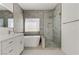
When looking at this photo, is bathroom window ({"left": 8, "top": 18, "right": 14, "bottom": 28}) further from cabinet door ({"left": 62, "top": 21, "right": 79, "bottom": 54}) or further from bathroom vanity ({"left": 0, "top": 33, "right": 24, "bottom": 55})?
cabinet door ({"left": 62, "top": 21, "right": 79, "bottom": 54})

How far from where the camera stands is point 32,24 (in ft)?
18.1

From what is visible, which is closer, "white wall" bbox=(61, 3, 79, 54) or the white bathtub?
"white wall" bbox=(61, 3, 79, 54)

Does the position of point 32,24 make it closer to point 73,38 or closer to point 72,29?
point 72,29

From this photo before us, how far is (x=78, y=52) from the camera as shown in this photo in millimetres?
2137

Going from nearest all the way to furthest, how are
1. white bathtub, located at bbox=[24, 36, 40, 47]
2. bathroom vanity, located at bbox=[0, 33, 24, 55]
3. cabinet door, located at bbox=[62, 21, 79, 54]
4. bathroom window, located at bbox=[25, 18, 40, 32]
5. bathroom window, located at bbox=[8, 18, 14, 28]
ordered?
bathroom vanity, located at bbox=[0, 33, 24, 55]
cabinet door, located at bbox=[62, 21, 79, 54]
bathroom window, located at bbox=[8, 18, 14, 28]
white bathtub, located at bbox=[24, 36, 40, 47]
bathroom window, located at bbox=[25, 18, 40, 32]

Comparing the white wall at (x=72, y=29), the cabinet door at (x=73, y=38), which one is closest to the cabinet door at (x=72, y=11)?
the white wall at (x=72, y=29)

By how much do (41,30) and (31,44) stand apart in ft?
4.59

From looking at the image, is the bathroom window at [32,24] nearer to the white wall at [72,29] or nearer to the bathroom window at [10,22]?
the bathroom window at [10,22]

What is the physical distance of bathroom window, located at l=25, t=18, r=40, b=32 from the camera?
5.50m

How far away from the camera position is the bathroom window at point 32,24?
5504mm

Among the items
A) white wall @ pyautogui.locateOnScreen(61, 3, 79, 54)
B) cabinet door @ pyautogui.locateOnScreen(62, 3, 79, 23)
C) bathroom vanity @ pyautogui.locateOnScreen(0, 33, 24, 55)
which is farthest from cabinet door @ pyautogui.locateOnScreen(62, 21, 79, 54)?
bathroom vanity @ pyautogui.locateOnScreen(0, 33, 24, 55)

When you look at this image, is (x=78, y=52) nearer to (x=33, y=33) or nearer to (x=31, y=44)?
(x=31, y=44)

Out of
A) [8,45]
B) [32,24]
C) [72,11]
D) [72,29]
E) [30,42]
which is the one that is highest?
[72,11]

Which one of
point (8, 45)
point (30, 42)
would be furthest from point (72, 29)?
point (30, 42)
